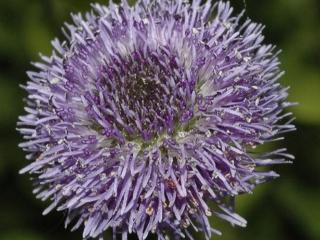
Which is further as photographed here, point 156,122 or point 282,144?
point 282,144

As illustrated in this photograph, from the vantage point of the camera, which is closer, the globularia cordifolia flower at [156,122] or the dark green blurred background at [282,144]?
the globularia cordifolia flower at [156,122]

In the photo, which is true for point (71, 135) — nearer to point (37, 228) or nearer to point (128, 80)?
point (128, 80)

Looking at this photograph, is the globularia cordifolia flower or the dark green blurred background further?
the dark green blurred background

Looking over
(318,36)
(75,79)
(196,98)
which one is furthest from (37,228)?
(318,36)

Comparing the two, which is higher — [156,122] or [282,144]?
[156,122]
